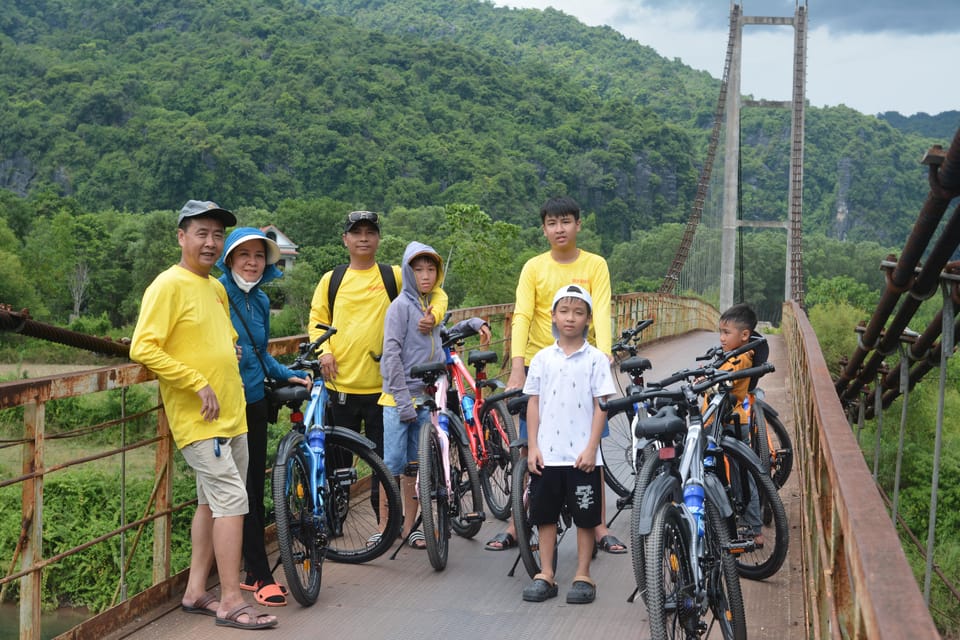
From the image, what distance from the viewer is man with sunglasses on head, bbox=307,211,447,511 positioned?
4.99 metres

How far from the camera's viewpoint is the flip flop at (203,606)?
4.00 metres

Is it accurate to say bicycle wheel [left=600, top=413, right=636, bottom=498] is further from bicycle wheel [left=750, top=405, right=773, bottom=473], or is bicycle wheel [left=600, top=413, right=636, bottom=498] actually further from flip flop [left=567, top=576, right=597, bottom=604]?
flip flop [left=567, top=576, right=597, bottom=604]

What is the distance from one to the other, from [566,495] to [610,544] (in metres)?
0.90

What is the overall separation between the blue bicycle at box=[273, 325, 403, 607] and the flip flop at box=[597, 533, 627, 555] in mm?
923

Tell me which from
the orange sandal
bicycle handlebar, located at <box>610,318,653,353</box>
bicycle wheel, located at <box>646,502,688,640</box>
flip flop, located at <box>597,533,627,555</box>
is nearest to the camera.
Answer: bicycle wheel, located at <box>646,502,688,640</box>

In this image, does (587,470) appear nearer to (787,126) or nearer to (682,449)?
(682,449)

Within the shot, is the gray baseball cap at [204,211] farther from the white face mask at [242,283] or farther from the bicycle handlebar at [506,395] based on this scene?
the bicycle handlebar at [506,395]

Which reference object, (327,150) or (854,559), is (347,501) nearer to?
(854,559)

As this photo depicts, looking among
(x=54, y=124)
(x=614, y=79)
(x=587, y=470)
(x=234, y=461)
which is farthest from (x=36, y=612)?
(x=614, y=79)

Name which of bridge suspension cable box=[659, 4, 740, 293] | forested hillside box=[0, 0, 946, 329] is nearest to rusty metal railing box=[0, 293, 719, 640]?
bridge suspension cable box=[659, 4, 740, 293]

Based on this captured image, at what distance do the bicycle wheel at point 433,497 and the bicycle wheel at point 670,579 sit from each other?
1.39 m

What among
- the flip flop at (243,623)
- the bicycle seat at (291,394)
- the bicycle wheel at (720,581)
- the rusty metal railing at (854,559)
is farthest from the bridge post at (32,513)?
the rusty metal railing at (854,559)

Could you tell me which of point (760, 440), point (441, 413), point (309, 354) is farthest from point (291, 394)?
point (760, 440)

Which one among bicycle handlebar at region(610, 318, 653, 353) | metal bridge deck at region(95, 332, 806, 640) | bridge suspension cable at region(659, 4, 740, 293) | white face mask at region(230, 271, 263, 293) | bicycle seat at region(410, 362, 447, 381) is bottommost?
metal bridge deck at region(95, 332, 806, 640)
